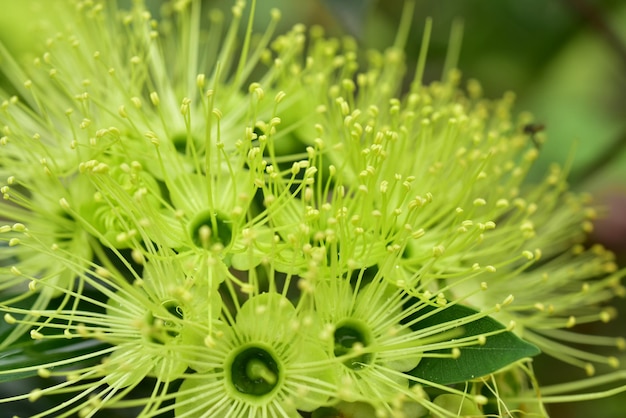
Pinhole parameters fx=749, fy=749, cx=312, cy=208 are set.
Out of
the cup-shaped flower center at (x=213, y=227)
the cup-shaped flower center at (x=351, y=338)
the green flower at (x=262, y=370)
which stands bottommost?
the green flower at (x=262, y=370)

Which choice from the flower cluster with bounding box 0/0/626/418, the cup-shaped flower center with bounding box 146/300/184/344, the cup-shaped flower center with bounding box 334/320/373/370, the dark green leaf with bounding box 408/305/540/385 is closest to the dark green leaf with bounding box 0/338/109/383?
the flower cluster with bounding box 0/0/626/418

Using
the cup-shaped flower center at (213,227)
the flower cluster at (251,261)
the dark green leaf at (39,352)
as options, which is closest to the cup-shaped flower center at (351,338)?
the flower cluster at (251,261)

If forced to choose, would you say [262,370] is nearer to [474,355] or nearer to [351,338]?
[351,338]

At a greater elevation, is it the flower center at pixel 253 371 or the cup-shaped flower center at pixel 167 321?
the cup-shaped flower center at pixel 167 321

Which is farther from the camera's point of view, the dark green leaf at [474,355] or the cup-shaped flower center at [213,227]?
the cup-shaped flower center at [213,227]

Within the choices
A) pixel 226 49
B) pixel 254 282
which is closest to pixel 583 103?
pixel 226 49

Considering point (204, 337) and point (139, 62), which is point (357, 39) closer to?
point (139, 62)

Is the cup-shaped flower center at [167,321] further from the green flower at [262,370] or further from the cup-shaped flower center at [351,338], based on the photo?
the cup-shaped flower center at [351,338]

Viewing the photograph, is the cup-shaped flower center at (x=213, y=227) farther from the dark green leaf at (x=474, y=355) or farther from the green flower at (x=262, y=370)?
the dark green leaf at (x=474, y=355)

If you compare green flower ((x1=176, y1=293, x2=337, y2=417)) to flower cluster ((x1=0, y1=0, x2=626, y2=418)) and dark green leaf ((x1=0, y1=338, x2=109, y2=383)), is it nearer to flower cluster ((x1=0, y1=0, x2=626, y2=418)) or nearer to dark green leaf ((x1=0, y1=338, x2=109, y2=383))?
flower cluster ((x1=0, y1=0, x2=626, y2=418))
